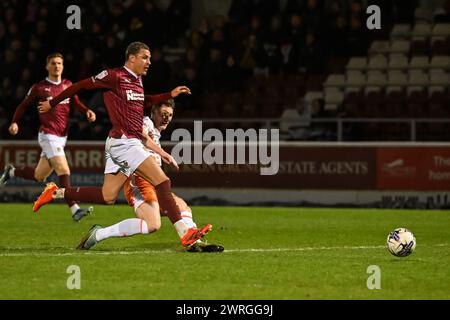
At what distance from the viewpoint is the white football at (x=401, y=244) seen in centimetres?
1032

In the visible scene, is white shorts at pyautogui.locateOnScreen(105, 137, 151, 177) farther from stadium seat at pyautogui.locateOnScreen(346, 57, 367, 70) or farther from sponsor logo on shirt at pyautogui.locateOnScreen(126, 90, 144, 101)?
stadium seat at pyautogui.locateOnScreen(346, 57, 367, 70)

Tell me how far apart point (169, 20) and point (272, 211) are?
765 centimetres

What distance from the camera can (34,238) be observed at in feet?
40.8

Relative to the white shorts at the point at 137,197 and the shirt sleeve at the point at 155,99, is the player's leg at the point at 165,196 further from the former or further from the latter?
the shirt sleeve at the point at 155,99

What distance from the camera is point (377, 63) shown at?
73.4 feet

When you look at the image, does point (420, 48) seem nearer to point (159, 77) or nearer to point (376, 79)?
point (376, 79)

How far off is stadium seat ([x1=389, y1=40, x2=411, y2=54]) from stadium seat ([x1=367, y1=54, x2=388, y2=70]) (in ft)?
0.97

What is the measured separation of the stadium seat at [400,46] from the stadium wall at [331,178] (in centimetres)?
428

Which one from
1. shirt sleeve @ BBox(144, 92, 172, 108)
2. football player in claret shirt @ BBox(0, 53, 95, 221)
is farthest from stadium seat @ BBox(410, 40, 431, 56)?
shirt sleeve @ BBox(144, 92, 172, 108)

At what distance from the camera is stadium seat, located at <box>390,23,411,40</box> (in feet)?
74.6

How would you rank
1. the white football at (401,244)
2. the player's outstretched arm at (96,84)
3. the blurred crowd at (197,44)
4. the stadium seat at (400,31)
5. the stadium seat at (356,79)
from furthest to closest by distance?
1. the stadium seat at (400,31)
2. the stadium seat at (356,79)
3. the blurred crowd at (197,44)
4. the player's outstretched arm at (96,84)
5. the white football at (401,244)

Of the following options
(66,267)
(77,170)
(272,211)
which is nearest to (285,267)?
(66,267)

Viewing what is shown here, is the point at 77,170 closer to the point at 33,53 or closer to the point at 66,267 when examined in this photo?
the point at 33,53

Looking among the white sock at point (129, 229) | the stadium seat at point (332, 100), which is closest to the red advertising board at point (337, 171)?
the stadium seat at point (332, 100)
